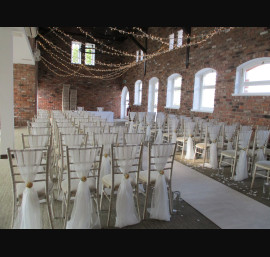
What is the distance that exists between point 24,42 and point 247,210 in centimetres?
704

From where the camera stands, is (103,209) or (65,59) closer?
(103,209)

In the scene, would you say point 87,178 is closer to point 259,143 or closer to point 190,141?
point 259,143

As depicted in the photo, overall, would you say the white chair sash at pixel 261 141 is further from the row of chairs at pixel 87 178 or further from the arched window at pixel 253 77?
the row of chairs at pixel 87 178

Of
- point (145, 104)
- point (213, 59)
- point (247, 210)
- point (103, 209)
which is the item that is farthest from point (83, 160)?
point (145, 104)

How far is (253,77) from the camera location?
7.03 m

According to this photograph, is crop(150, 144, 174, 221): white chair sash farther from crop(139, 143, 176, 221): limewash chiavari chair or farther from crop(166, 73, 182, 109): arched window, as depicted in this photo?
crop(166, 73, 182, 109): arched window

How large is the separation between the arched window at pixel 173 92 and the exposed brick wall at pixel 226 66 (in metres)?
0.28

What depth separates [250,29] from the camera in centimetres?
688

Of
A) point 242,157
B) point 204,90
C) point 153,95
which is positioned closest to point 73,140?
point 242,157

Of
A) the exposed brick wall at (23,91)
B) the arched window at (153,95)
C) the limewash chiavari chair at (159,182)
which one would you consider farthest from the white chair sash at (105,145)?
the arched window at (153,95)

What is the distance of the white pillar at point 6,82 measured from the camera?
209 inches

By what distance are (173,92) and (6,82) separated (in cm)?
776
